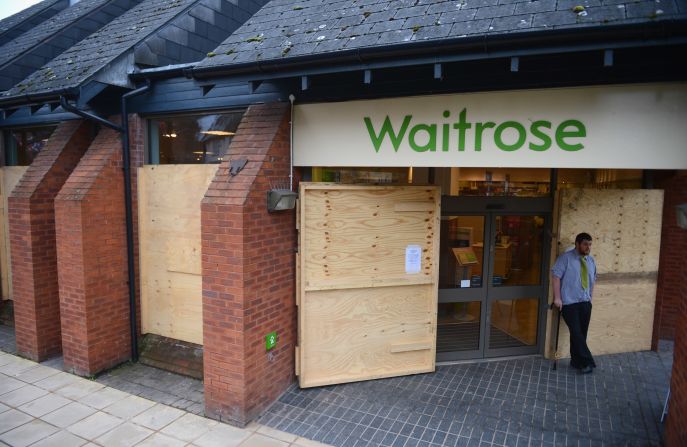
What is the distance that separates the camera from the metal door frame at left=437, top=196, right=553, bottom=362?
5.28 metres

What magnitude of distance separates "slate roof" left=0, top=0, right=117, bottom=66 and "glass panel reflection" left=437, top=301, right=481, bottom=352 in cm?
808

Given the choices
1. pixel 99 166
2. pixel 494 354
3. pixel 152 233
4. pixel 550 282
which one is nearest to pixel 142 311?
pixel 152 233

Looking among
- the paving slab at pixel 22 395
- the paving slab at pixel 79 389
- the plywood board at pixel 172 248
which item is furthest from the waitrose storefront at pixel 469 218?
the paving slab at pixel 22 395

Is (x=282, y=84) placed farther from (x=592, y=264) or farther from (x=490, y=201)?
(x=592, y=264)

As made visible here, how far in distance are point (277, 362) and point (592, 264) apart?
13.0ft

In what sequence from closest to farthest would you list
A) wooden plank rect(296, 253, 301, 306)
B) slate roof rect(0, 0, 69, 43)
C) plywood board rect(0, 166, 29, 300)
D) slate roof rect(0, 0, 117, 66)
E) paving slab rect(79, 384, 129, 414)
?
paving slab rect(79, 384, 129, 414) < wooden plank rect(296, 253, 301, 306) < plywood board rect(0, 166, 29, 300) < slate roof rect(0, 0, 117, 66) < slate roof rect(0, 0, 69, 43)

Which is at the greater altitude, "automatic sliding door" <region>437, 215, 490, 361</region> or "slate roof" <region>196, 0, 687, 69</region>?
"slate roof" <region>196, 0, 687, 69</region>

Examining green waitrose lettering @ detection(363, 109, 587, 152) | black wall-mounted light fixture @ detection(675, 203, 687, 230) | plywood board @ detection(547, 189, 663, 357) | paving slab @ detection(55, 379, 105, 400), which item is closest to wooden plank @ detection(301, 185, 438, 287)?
green waitrose lettering @ detection(363, 109, 587, 152)

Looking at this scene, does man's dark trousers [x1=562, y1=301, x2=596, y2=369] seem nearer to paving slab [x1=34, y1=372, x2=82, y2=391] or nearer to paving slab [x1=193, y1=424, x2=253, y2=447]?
paving slab [x1=193, y1=424, x2=253, y2=447]

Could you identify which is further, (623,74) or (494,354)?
(494,354)

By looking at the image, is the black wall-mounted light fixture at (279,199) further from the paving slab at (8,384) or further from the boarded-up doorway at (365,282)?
the paving slab at (8,384)

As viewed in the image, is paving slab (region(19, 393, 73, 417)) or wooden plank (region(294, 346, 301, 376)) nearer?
paving slab (region(19, 393, 73, 417))

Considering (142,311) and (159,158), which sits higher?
(159,158)

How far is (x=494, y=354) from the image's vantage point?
551cm
